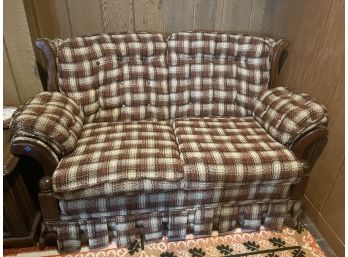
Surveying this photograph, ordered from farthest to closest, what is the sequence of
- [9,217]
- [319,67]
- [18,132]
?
[319,67]
[9,217]
[18,132]

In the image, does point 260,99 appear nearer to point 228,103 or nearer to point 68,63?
point 228,103

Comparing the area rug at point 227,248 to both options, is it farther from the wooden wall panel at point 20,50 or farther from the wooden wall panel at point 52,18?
the wooden wall panel at point 52,18

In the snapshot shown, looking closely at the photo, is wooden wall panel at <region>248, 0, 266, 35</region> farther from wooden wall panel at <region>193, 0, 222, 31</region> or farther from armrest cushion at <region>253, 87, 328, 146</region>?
armrest cushion at <region>253, 87, 328, 146</region>

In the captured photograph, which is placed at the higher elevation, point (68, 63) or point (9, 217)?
point (68, 63)

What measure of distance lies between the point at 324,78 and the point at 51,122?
1.35 meters

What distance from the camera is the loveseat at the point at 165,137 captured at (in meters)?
1.17

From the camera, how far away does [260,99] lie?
161cm

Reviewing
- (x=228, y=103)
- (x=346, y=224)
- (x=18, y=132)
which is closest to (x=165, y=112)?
(x=228, y=103)

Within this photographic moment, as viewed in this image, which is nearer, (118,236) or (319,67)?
(118,236)

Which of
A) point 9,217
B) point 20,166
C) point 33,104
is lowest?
point 9,217

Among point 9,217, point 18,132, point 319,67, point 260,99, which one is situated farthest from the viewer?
point 260,99

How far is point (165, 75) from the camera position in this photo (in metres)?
1.64

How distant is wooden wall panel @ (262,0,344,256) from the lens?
1.30 m

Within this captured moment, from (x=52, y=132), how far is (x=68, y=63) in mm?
506
